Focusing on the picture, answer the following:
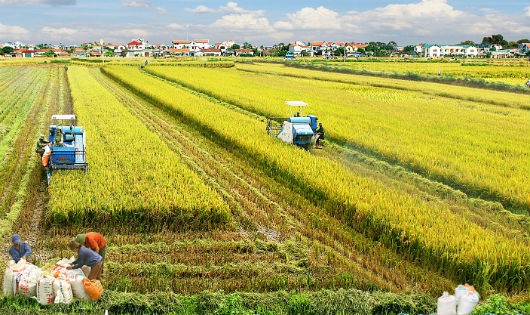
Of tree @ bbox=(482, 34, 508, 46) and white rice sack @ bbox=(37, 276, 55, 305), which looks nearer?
white rice sack @ bbox=(37, 276, 55, 305)

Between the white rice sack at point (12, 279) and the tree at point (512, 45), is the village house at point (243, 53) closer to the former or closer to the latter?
the tree at point (512, 45)

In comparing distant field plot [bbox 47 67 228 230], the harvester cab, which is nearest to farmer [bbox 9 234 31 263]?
distant field plot [bbox 47 67 228 230]

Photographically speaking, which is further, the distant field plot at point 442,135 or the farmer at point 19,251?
the distant field plot at point 442,135

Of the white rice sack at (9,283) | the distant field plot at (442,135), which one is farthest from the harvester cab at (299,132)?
the white rice sack at (9,283)

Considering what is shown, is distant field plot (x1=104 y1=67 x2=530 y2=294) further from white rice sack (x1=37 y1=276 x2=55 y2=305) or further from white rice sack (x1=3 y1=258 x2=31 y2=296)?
white rice sack (x1=3 y1=258 x2=31 y2=296)

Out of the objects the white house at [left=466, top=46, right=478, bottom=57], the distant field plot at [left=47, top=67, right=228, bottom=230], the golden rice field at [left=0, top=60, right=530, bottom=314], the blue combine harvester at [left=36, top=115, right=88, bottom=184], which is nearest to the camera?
the golden rice field at [left=0, top=60, right=530, bottom=314]

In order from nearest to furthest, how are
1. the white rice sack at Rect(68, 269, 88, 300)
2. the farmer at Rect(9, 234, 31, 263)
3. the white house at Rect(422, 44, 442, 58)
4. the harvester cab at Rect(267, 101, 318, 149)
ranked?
the white rice sack at Rect(68, 269, 88, 300) < the farmer at Rect(9, 234, 31, 263) < the harvester cab at Rect(267, 101, 318, 149) < the white house at Rect(422, 44, 442, 58)

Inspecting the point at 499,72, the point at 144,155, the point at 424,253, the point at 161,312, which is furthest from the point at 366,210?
the point at 499,72
